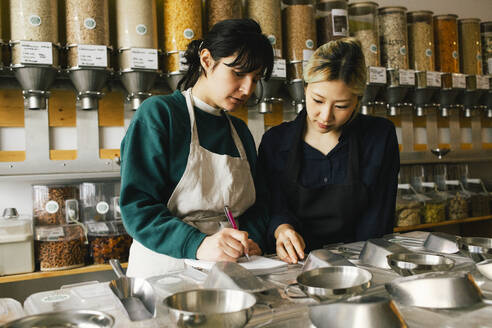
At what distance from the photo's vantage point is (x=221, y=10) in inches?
78.2

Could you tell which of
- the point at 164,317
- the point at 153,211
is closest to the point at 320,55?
the point at 153,211

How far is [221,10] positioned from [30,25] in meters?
0.79

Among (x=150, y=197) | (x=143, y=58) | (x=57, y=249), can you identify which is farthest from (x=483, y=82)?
(x=57, y=249)

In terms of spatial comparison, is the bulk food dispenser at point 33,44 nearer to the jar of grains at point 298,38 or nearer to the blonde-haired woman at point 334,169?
the blonde-haired woman at point 334,169

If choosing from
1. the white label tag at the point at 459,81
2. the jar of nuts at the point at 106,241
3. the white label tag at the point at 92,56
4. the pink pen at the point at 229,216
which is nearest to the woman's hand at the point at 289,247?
the pink pen at the point at 229,216

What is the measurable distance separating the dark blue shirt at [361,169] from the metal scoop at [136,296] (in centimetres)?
74

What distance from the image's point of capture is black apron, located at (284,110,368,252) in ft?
4.83

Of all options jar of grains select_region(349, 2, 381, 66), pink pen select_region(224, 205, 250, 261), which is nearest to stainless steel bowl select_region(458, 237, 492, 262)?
pink pen select_region(224, 205, 250, 261)

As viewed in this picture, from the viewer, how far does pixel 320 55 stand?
1378 millimetres

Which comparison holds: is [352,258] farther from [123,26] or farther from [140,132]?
[123,26]

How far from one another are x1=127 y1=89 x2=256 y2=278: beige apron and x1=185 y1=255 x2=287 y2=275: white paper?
21 centimetres

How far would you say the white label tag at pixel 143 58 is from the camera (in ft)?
5.82

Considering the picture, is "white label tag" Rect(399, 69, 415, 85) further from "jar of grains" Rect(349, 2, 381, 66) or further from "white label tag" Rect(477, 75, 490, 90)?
"white label tag" Rect(477, 75, 490, 90)

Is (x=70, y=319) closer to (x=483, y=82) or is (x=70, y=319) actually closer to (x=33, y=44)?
(x=33, y=44)
